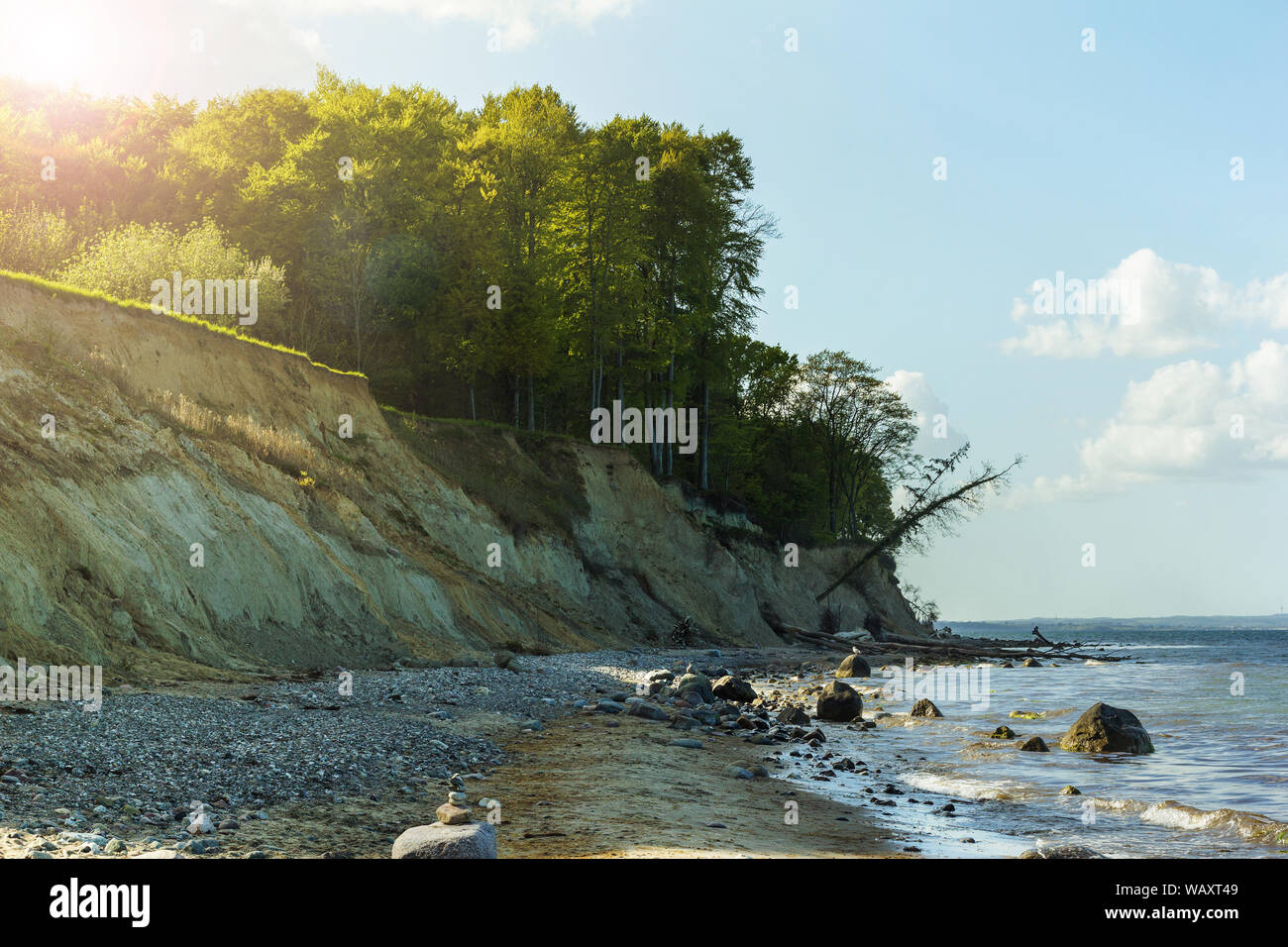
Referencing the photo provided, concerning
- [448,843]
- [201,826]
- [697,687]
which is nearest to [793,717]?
[697,687]

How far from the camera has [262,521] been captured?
72.5 ft

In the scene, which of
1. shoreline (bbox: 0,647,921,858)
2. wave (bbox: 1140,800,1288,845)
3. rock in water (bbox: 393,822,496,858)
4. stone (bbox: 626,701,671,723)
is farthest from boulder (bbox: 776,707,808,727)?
rock in water (bbox: 393,822,496,858)

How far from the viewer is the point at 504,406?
175 feet

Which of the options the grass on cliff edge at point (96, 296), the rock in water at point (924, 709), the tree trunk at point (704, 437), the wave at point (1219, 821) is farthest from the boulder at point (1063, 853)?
the tree trunk at point (704, 437)

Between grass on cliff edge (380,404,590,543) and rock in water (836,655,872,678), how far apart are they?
1420 centimetres

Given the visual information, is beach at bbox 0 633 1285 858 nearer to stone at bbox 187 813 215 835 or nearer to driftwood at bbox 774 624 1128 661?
stone at bbox 187 813 215 835

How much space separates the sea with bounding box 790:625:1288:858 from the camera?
11.1 metres

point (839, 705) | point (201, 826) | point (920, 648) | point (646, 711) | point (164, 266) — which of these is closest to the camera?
point (201, 826)

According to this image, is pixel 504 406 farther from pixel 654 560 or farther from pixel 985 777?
pixel 985 777

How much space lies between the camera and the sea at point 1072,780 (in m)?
11.1

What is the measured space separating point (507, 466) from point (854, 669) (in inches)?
728

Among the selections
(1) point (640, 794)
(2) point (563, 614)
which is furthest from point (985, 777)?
(2) point (563, 614)

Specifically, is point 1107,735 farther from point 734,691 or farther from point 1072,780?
point 734,691

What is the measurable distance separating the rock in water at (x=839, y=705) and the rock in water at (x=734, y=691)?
1.88 m
